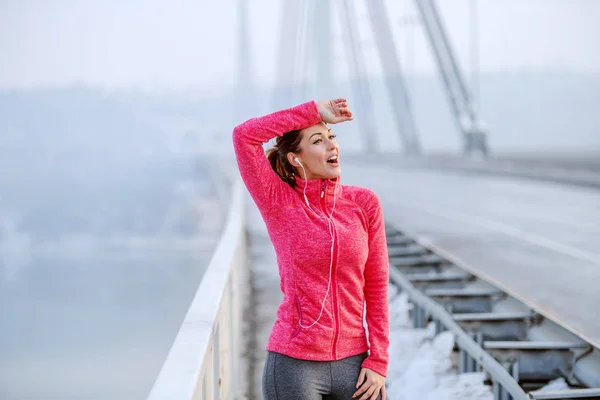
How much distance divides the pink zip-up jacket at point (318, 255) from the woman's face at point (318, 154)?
38 millimetres

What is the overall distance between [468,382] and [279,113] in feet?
10.2

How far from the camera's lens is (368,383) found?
2.79 meters

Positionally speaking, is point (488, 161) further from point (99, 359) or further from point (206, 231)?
point (206, 231)

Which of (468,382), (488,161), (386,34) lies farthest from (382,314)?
(386,34)

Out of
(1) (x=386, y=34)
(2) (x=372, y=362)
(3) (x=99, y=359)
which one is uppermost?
(1) (x=386, y=34)

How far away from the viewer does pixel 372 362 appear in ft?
9.21

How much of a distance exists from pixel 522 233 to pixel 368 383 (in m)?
11.6

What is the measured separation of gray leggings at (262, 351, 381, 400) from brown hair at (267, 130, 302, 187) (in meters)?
0.59

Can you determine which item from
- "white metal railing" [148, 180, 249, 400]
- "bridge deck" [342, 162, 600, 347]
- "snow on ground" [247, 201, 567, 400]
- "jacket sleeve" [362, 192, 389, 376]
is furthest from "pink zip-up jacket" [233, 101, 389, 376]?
"bridge deck" [342, 162, 600, 347]

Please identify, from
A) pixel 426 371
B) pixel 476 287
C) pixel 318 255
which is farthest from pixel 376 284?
pixel 476 287

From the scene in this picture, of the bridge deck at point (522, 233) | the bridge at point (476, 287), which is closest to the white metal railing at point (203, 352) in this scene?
the bridge at point (476, 287)

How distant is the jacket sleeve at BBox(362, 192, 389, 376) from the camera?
2.85 meters

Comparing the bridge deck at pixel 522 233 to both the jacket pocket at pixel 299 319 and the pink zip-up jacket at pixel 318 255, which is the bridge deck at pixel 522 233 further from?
the jacket pocket at pixel 299 319

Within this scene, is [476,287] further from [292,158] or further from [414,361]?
[292,158]
